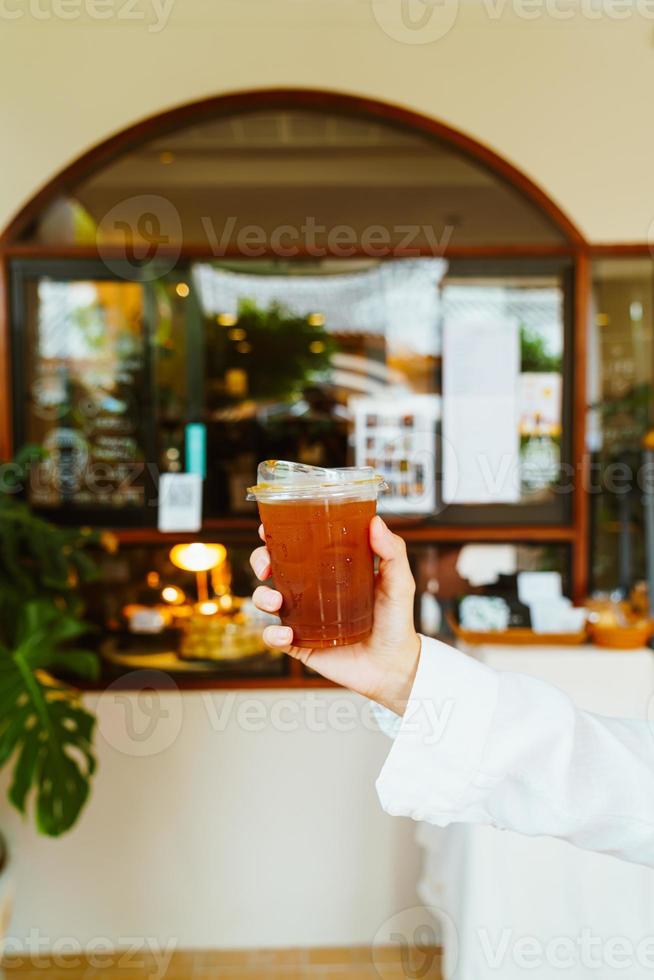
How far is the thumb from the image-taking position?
99 centimetres

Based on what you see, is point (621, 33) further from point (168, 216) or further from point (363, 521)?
point (363, 521)

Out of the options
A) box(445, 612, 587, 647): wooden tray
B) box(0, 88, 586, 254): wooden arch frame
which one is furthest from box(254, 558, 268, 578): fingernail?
box(0, 88, 586, 254): wooden arch frame

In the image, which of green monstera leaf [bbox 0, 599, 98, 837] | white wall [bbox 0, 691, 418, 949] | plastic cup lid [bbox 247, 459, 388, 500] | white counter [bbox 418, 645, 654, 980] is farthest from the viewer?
white wall [bbox 0, 691, 418, 949]

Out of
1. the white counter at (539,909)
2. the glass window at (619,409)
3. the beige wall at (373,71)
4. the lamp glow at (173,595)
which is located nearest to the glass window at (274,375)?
the glass window at (619,409)

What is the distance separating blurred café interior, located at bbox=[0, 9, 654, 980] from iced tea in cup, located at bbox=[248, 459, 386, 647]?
1.69 meters

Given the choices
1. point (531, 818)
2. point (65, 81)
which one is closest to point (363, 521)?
point (531, 818)

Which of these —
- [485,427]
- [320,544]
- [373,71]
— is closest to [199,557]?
[485,427]

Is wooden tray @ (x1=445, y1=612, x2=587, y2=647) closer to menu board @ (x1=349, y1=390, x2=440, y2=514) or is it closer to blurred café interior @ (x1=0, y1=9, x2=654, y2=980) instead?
blurred café interior @ (x1=0, y1=9, x2=654, y2=980)

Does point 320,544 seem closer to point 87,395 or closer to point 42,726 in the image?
point 42,726

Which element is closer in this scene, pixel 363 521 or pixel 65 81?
pixel 363 521

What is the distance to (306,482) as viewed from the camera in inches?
37.5

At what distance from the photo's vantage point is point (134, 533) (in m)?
2.66

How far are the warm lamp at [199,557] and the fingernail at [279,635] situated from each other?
1.75m

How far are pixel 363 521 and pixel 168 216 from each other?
2051 mm
